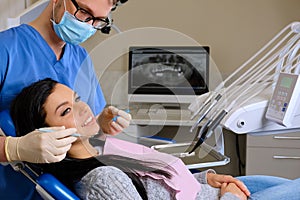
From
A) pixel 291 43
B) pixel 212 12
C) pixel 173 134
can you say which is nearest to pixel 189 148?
pixel 173 134

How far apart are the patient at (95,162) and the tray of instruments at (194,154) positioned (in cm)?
2

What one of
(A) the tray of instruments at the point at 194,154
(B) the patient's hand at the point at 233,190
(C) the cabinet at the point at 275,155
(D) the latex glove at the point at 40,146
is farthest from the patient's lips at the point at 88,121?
(C) the cabinet at the point at 275,155

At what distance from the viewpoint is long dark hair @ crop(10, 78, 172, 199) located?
43.4 inches

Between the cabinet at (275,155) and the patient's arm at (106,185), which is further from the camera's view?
the cabinet at (275,155)

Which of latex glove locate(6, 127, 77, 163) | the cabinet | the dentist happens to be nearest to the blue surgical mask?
the dentist

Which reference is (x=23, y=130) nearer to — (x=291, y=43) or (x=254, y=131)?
(x=254, y=131)

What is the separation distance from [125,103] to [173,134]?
16cm

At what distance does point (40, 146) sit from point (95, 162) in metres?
0.21

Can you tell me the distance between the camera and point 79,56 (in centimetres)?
138

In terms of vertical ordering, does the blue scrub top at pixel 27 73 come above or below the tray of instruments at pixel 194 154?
→ above

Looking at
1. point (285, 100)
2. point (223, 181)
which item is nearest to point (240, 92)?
point (285, 100)

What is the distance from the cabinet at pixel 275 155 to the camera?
8.14 ft

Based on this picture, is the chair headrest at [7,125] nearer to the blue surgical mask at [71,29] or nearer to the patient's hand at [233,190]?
the blue surgical mask at [71,29]

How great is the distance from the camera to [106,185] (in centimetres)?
102
